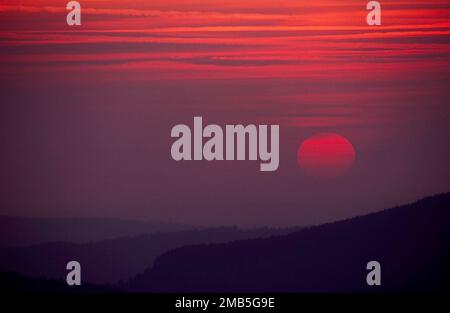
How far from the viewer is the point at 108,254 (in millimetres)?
9148

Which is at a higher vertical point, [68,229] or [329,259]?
[68,229]

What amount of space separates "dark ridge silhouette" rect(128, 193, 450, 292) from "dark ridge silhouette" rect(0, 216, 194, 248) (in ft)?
0.61

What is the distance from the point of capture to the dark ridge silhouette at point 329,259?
915cm

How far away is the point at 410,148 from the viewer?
9.14 metres

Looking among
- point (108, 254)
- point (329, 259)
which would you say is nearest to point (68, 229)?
point (108, 254)

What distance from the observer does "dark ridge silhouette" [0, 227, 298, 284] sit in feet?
30.0

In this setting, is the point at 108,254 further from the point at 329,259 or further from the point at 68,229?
the point at 329,259

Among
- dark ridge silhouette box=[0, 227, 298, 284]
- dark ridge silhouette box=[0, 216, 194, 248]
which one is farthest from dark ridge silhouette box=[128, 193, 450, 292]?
dark ridge silhouette box=[0, 216, 194, 248]

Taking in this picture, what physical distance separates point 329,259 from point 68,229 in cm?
139

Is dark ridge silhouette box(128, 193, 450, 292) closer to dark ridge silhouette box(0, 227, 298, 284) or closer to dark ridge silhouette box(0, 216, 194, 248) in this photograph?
dark ridge silhouette box(0, 227, 298, 284)

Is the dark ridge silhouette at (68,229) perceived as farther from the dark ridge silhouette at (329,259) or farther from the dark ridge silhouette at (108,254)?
the dark ridge silhouette at (329,259)

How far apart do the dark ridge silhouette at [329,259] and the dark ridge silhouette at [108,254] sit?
45 millimetres

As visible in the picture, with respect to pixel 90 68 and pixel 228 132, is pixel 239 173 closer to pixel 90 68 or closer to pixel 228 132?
pixel 228 132

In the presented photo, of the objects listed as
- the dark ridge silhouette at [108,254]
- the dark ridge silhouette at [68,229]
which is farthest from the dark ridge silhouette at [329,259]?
the dark ridge silhouette at [68,229]
